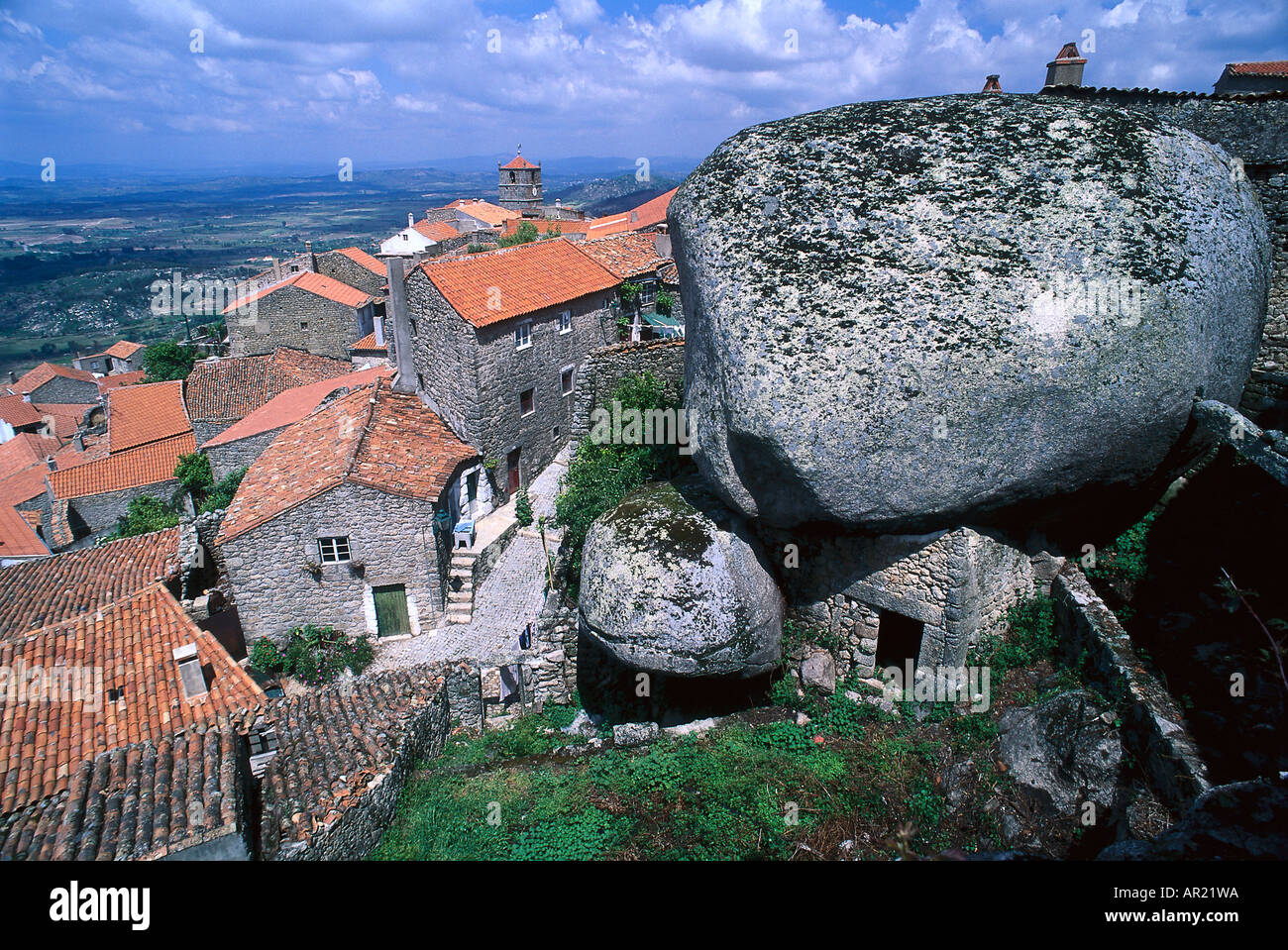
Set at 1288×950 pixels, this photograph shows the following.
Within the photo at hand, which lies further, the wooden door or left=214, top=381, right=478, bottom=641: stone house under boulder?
the wooden door

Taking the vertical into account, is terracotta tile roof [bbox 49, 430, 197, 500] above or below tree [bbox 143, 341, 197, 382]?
below

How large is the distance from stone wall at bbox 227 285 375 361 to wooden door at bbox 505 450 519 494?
24.6 metres

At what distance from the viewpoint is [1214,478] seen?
9984 millimetres

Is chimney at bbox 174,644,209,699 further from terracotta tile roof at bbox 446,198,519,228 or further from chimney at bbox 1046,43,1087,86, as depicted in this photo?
terracotta tile roof at bbox 446,198,519,228

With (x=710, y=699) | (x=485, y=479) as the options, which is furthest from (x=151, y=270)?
(x=710, y=699)

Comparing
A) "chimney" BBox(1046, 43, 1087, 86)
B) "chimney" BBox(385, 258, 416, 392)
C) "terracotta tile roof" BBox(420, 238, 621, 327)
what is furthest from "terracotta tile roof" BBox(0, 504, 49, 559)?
"chimney" BBox(1046, 43, 1087, 86)

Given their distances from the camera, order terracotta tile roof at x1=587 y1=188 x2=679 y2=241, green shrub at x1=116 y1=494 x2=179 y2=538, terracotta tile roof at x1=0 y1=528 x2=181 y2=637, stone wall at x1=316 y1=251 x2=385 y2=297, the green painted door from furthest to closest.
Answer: terracotta tile roof at x1=587 y1=188 x2=679 y2=241 < stone wall at x1=316 y1=251 x2=385 y2=297 < green shrub at x1=116 y1=494 x2=179 y2=538 < the green painted door < terracotta tile roof at x1=0 y1=528 x2=181 y2=637

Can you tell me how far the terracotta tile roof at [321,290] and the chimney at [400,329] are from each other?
23.1 metres

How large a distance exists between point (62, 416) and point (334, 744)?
5852 cm

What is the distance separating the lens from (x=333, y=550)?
17.0 meters

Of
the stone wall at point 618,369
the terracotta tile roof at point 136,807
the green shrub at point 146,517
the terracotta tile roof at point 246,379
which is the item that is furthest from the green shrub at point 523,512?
the terracotta tile roof at point 246,379

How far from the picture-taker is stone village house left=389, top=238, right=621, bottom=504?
19.5m

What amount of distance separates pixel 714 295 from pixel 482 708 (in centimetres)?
914
